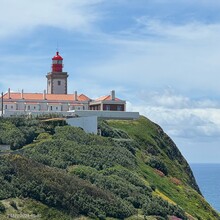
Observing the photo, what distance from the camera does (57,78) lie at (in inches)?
4092

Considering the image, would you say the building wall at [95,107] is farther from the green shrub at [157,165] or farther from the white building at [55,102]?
the green shrub at [157,165]

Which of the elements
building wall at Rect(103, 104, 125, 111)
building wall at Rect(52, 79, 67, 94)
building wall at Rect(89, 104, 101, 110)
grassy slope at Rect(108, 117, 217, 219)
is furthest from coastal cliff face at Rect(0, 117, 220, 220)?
building wall at Rect(52, 79, 67, 94)

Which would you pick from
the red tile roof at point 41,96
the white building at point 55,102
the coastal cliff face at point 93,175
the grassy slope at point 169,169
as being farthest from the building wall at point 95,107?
the grassy slope at point 169,169

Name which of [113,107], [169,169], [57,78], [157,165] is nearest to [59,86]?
[57,78]

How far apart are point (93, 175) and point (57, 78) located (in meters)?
43.5

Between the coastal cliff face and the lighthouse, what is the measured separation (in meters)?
14.8

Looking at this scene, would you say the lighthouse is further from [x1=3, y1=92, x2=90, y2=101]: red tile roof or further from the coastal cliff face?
A: the coastal cliff face

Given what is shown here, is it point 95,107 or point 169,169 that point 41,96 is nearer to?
point 95,107

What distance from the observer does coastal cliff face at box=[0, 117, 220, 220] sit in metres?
53.3

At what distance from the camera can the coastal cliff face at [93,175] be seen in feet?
175

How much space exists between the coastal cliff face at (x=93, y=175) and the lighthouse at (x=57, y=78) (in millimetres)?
14757

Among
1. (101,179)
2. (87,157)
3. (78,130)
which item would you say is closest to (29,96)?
(78,130)

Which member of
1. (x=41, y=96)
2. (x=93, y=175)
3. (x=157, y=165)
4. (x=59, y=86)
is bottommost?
(x=93, y=175)

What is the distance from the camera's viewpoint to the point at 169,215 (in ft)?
196
